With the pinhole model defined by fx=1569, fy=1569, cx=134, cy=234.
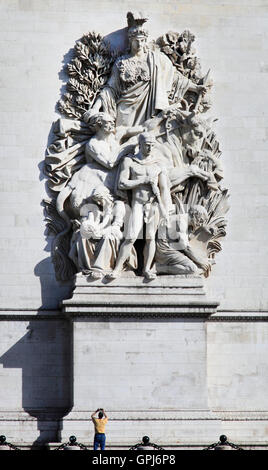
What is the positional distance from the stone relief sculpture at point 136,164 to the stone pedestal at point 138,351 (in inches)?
20.0

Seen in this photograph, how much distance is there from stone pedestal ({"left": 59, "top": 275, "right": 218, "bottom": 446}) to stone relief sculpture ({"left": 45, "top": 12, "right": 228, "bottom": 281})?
509 mm

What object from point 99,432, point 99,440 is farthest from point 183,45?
point 99,440

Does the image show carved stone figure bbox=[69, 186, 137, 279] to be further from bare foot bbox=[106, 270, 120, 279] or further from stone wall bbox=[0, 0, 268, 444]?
stone wall bbox=[0, 0, 268, 444]

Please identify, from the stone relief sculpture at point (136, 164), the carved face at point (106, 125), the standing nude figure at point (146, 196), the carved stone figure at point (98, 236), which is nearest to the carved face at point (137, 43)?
the stone relief sculpture at point (136, 164)

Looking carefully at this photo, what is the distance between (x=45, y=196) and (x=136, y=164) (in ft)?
5.55

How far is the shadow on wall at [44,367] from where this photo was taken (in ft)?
87.7

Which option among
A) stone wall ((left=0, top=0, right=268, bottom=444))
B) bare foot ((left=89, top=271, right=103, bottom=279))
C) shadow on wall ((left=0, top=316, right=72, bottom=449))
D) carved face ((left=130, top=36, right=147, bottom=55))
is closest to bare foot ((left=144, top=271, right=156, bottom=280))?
bare foot ((left=89, top=271, right=103, bottom=279))

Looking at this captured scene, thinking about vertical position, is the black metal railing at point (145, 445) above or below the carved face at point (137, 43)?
below

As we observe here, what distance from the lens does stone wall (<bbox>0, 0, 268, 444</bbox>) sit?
26.8 meters

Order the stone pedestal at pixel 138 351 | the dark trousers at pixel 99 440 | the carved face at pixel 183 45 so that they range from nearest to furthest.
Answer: the dark trousers at pixel 99 440, the stone pedestal at pixel 138 351, the carved face at pixel 183 45

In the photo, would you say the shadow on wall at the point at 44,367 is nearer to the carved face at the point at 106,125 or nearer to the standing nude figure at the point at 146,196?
the standing nude figure at the point at 146,196

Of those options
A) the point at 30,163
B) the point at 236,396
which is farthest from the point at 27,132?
the point at 236,396

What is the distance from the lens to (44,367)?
26875 mm

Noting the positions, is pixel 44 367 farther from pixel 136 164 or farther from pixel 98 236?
pixel 136 164
